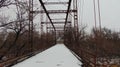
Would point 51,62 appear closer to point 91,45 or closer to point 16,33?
point 91,45

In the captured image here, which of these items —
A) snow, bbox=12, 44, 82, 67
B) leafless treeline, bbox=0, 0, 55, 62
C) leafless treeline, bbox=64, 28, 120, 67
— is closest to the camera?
leafless treeline, bbox=64, 28, 120, 67

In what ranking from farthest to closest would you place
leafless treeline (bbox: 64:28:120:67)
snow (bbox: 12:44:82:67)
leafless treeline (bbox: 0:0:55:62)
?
leafless treeline (bbox: 0:0:55:62), snow (bbox: 12:44:82:67), leafless treeline (bbox: 64:28:120:67)

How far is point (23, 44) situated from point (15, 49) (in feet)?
3.50

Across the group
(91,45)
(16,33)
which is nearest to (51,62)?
(91,45)

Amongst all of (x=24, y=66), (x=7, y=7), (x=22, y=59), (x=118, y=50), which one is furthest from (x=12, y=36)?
(x=118, y=50)

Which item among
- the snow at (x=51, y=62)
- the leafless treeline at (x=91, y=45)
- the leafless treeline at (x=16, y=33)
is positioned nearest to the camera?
the leafless treeline at (x=91, y=45)

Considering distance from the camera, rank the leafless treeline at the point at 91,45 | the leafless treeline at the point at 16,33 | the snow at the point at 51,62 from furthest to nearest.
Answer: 1. the leafless treeline at the point at 16,33
2. the snow at the point at 51,62
3. the leafless treeline at the point at 91,45

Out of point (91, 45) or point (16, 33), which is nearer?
point (91, 45)

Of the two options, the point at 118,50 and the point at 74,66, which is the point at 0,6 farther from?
the point at 118,50

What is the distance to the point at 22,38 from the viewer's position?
28484 mm

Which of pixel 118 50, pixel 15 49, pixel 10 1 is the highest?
pixel 10 1

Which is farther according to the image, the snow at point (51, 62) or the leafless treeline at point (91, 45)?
the snow at point (51, 62)

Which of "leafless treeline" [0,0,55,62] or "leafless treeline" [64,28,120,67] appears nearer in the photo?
"leafless treeline" [64,28,120,67]

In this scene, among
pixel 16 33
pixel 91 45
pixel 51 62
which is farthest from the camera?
pixel 16 33
